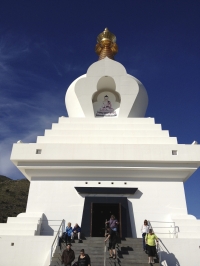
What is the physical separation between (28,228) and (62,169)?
3.38 metres

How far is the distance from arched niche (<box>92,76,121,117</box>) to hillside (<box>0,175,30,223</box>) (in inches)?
824

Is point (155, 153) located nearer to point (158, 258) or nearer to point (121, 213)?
point (121, 213)

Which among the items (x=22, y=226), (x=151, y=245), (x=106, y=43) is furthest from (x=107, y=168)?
(x=106, y=43)

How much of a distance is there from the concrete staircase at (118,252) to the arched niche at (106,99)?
882 centimetres

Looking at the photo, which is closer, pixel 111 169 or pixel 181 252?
pixel 181 252

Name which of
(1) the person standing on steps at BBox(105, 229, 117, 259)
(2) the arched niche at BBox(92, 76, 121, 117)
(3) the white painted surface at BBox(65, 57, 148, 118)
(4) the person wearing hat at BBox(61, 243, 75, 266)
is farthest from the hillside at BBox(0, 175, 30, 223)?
(4) the person wearing hat at BBox(61, 243, 75, 266)

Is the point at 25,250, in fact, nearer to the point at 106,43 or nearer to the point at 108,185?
the point at 108,185

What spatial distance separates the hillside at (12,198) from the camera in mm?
33787

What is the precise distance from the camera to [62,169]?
13859 mm

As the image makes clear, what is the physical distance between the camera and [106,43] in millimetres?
24578

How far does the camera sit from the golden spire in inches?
961

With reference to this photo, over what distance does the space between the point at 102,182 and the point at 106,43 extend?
50.9 feet

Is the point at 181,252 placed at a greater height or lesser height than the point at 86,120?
lesser

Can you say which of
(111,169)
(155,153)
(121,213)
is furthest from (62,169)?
(155,153)
